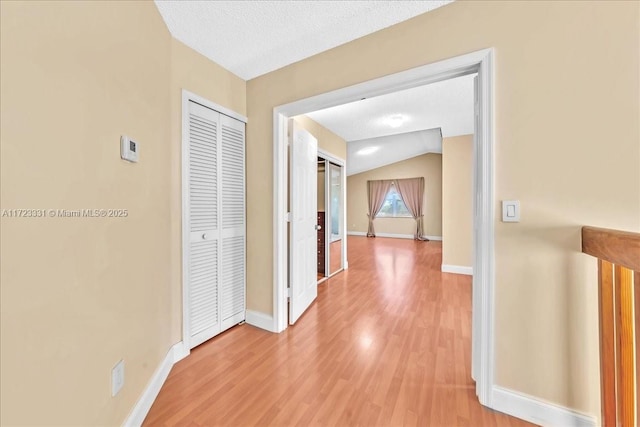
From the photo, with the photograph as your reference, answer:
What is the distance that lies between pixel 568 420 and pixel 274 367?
5.51 feet

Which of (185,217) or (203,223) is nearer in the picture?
(185,217)

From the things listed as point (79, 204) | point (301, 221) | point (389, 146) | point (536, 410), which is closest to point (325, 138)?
point (301, 221)

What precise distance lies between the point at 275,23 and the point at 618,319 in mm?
2478

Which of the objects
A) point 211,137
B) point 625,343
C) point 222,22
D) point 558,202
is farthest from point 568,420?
point 222,22

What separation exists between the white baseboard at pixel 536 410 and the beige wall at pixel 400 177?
7.84 meters

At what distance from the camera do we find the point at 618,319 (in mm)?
1056

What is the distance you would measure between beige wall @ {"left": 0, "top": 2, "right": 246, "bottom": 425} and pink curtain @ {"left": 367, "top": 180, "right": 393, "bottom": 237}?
28.3 ft

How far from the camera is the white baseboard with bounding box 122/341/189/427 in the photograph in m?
1.26

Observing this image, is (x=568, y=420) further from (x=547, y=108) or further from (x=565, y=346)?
(x=547, y=108)

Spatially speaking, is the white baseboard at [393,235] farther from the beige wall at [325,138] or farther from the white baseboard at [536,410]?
the white baseboard at [536,410]

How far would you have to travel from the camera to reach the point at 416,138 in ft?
18.9

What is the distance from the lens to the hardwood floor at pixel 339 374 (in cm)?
136

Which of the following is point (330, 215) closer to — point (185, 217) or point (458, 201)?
point (458, 201)

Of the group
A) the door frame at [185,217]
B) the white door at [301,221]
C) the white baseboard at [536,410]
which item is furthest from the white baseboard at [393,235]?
the door frame at [185,217]
